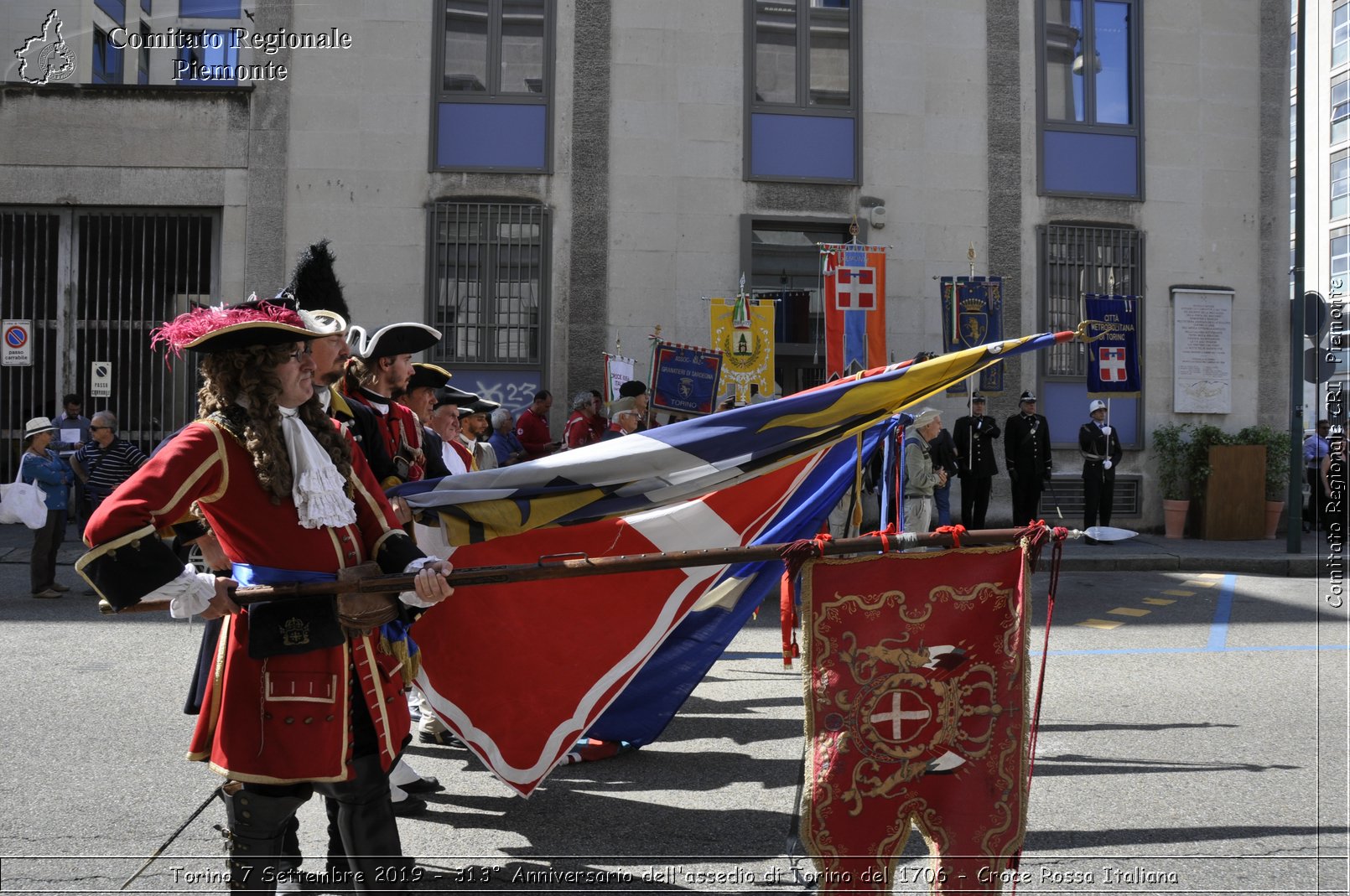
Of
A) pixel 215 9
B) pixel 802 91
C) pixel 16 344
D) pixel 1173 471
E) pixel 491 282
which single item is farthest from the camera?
pixel 215 9

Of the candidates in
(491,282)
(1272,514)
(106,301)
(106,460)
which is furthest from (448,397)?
(1272,514)

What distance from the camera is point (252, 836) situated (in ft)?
10.5

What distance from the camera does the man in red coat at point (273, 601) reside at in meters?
3.12

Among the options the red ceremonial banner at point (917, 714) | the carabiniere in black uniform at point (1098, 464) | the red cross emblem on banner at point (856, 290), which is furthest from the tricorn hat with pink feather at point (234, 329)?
the carabiniere in black uniform at point (1098, 464)

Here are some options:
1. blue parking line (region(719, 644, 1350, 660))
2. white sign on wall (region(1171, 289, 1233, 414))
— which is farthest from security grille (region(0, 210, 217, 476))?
white sign on wall (region(1171, 289, 1233, 414))

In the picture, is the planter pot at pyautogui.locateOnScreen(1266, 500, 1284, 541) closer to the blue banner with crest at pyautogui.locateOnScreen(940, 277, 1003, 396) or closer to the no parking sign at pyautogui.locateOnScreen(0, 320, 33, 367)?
the blue banner with crest at pyautogui.locateOnScreen(940, 277, 1003, 396)

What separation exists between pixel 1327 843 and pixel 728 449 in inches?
114

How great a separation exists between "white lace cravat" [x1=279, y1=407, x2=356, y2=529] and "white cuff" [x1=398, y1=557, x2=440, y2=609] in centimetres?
23

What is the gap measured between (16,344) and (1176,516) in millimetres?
16807

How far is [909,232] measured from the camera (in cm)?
1670

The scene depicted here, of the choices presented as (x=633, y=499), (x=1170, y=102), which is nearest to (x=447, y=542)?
(x=633, y=499)

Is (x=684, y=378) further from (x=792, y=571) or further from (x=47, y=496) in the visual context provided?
(x=792, y=571)

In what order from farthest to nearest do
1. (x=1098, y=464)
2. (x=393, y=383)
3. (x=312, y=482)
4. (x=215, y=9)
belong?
(x=215, y=9)
(x=1098, y=464)
(x=393, y=383)
(x=312, y=482)

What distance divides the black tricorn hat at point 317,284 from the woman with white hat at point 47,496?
729 cm
